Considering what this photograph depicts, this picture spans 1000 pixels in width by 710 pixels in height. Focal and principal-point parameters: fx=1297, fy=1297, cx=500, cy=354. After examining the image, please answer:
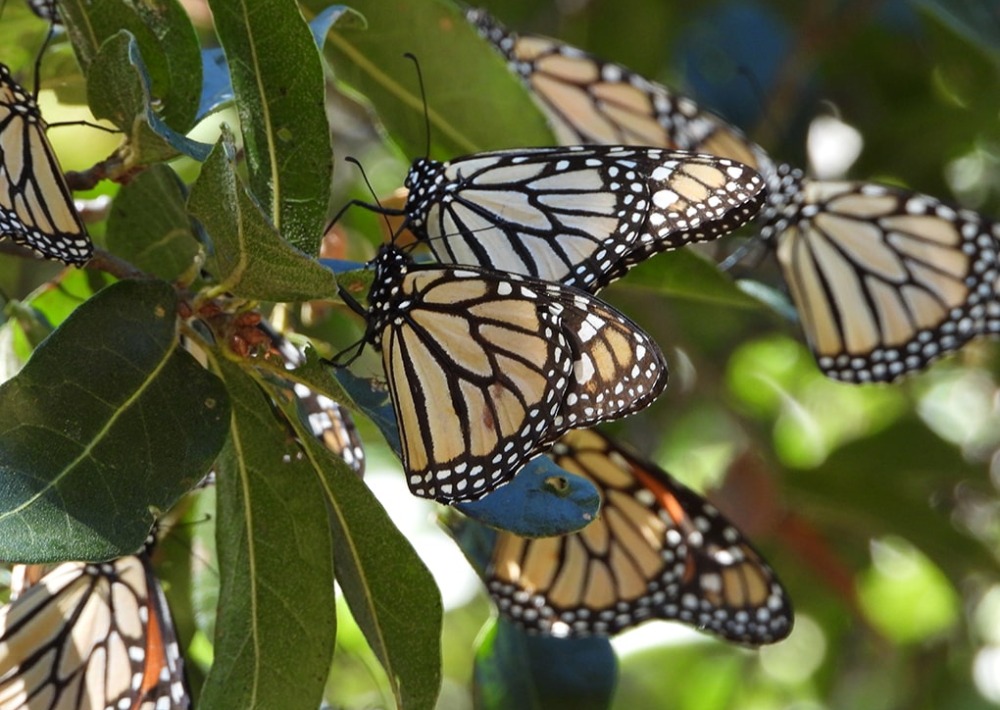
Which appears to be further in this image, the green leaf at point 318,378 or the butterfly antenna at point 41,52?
the butterfly antenna at point 41,52

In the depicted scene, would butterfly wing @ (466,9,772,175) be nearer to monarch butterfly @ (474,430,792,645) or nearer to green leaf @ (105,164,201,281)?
monarch butterfly @ (474,430,792,645)

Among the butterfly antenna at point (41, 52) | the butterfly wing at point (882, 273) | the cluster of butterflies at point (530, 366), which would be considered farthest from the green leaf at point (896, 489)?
the butterfly antenna at point (41, 52)

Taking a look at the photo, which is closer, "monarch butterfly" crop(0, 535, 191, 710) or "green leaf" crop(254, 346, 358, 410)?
"green leaf" crop(254, 346, 358, 410)

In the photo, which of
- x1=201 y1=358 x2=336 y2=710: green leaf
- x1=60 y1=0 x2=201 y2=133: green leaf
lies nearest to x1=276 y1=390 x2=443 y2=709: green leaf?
x1=201 y1=358 x2=336 y2=710: green leaf

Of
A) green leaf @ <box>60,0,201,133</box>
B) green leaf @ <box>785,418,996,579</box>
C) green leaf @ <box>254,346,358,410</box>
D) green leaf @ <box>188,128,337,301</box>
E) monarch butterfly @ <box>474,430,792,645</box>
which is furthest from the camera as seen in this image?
green leaf @ <box>785,418,996,579</box>

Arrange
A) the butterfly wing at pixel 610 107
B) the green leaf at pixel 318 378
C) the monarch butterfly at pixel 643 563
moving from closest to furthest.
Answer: the green leaf at pixel 318 378 → the monarch butterfly at pixel 643 563 → the butterfly wing at pixel 610 107

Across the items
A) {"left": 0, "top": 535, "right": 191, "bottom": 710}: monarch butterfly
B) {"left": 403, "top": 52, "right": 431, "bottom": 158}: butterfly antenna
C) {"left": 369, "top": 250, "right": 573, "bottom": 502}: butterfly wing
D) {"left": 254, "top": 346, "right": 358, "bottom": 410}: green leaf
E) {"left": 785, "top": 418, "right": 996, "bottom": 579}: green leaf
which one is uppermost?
{"left": 403, "top": 52, "right": 431, "bottom": 158}: butterfly antenna

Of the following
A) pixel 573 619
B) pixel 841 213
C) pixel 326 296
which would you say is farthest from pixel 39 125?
pixel 841 213

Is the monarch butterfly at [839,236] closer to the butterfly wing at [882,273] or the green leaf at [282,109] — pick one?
the butterfly wing at [882,273]
